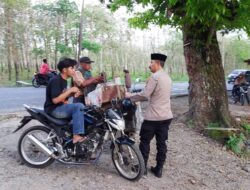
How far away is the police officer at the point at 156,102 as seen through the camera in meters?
4.80

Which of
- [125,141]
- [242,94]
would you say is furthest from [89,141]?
[242,94]

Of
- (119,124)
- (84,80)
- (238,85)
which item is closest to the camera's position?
(119,124)

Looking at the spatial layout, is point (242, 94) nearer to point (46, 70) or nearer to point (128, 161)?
point (46, 70)

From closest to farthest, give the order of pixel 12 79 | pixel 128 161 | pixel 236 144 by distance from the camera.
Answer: pixel 128 161, pixel 236 144, pixel 12 79

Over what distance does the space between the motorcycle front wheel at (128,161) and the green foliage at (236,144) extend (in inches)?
126

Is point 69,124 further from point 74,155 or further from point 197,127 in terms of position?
point 197,127

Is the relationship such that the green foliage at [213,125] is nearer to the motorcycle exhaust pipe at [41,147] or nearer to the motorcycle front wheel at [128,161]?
the motorcycle front wheel at [128,161]

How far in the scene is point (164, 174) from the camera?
5.36 m

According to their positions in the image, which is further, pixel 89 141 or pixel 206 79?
pixel 206 79

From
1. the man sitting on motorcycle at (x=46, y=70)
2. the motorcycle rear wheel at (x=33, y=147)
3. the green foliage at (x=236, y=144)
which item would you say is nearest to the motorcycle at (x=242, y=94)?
the green foliage at (x=236, y=144)

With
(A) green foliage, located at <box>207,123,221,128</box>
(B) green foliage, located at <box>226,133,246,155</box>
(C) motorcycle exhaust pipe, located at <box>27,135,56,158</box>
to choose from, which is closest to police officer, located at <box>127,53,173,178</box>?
(C) motorcycle exhaust pipe, located at <box>27,135,56,158</box>

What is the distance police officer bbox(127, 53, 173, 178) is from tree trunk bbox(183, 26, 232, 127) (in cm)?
331

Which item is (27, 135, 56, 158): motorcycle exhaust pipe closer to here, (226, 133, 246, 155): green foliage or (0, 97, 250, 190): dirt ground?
(0, 97, 250, 190): dirt ground

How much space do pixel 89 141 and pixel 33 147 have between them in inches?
36.6
